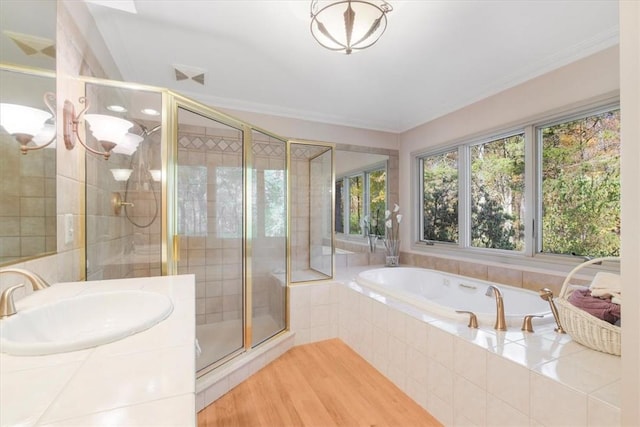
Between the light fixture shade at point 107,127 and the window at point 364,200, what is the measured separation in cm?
247

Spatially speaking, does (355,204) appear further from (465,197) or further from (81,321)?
(81,321)

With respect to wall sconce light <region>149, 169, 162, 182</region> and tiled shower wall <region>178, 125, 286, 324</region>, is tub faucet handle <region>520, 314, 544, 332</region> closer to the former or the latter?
tiled shower wall <region>178, 125, 286, 324</region>

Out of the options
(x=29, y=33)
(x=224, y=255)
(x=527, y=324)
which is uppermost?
(x=29, y=33)

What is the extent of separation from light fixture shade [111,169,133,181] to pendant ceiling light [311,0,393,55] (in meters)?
1.47

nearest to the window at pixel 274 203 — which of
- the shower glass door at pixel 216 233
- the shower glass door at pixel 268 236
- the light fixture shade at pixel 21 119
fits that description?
the shower glass door at pixel 268 236

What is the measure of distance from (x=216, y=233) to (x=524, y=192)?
2.69m

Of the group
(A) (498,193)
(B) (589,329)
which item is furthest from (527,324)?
(A) (498,193)

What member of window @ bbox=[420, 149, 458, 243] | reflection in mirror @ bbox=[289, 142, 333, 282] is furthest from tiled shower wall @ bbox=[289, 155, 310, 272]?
window @ bbox=[420, 149, 458, 243]

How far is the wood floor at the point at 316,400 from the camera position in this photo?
167cm

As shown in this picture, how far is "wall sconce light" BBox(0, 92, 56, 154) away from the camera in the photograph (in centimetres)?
93

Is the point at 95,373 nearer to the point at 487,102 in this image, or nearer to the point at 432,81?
the point at 432,81

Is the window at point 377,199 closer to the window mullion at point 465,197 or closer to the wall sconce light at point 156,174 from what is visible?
the window mullion at point 465,197

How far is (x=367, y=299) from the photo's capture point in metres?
2.34

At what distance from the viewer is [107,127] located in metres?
1.41
